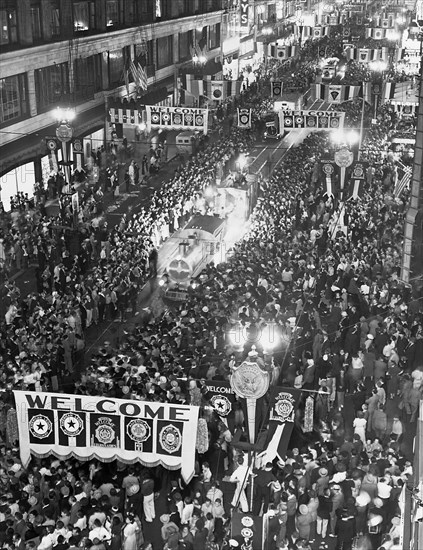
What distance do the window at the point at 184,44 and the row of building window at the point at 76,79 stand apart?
1819 mm

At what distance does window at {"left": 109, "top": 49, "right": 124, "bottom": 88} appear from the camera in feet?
155

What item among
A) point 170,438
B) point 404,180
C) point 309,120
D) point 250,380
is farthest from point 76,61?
point 250,380

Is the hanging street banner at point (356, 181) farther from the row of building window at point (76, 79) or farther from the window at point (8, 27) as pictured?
the window at point (8, 27)

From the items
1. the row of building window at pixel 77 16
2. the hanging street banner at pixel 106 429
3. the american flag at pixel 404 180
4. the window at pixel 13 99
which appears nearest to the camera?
the hanging street banner at pixel 106 429

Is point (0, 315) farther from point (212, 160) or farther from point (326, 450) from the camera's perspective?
point (212, 160)

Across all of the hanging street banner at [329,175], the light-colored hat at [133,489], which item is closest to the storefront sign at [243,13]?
the hanging street banner at [329,175]

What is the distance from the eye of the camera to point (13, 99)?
37344 millimetres

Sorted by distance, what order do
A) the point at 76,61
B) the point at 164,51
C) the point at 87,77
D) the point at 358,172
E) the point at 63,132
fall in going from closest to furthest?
the point at 358,172 → the point at 63,132 → the point at 76,61 → the point at 87,77 → the point at 164,51

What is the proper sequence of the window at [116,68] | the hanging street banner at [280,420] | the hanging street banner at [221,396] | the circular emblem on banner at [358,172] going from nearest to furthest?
the hanging street banner at [280,420], the hanging street banner at [221,396], the circular emblem on banner at [358,172], the window at [116,68]

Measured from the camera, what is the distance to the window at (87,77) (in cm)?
4294

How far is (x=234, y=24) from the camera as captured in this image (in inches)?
2901

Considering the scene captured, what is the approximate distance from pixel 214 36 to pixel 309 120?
36265mm

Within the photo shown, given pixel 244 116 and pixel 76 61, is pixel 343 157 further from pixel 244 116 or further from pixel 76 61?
pixel 76 61

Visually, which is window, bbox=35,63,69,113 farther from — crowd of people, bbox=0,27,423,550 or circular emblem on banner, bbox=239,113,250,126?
crowd of people, bbox=0,27,423,550
